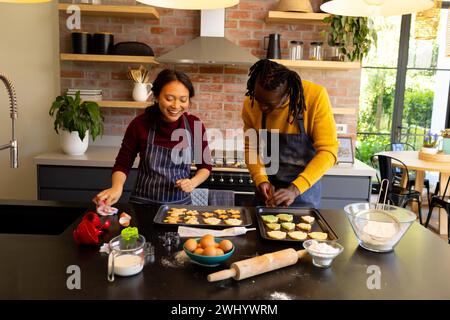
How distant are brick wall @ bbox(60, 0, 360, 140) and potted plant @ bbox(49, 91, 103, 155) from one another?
0.49m

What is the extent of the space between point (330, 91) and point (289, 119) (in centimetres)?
182

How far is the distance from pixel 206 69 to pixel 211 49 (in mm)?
450

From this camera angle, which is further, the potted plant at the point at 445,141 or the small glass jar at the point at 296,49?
the potted plant at the point at 445,141

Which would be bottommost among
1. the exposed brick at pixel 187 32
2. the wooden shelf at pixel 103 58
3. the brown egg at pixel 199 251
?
the brown egg at pixel 199 251

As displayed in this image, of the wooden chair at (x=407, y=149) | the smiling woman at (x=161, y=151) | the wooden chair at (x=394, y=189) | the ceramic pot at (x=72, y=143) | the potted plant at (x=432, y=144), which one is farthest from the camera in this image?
the wooden chair at (x=407, y=149)

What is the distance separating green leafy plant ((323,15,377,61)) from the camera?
10.8ft

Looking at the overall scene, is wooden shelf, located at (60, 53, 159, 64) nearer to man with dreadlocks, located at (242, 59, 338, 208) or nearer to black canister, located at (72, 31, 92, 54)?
black canister, located at (72, 31, 92, 54)

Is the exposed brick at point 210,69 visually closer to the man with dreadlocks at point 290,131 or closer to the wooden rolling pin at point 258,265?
the man with dreadlocks at point 290,131

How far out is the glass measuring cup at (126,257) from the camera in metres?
1.19

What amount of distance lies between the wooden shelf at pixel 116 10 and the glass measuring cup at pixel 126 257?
2.54 metres

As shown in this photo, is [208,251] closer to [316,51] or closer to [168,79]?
[168,79]

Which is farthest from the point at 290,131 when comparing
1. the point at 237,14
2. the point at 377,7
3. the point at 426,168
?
the point at 426,168

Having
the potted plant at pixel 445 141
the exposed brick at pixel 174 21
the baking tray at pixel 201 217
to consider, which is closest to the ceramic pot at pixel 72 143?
the exposed brick at pixel 174 21
